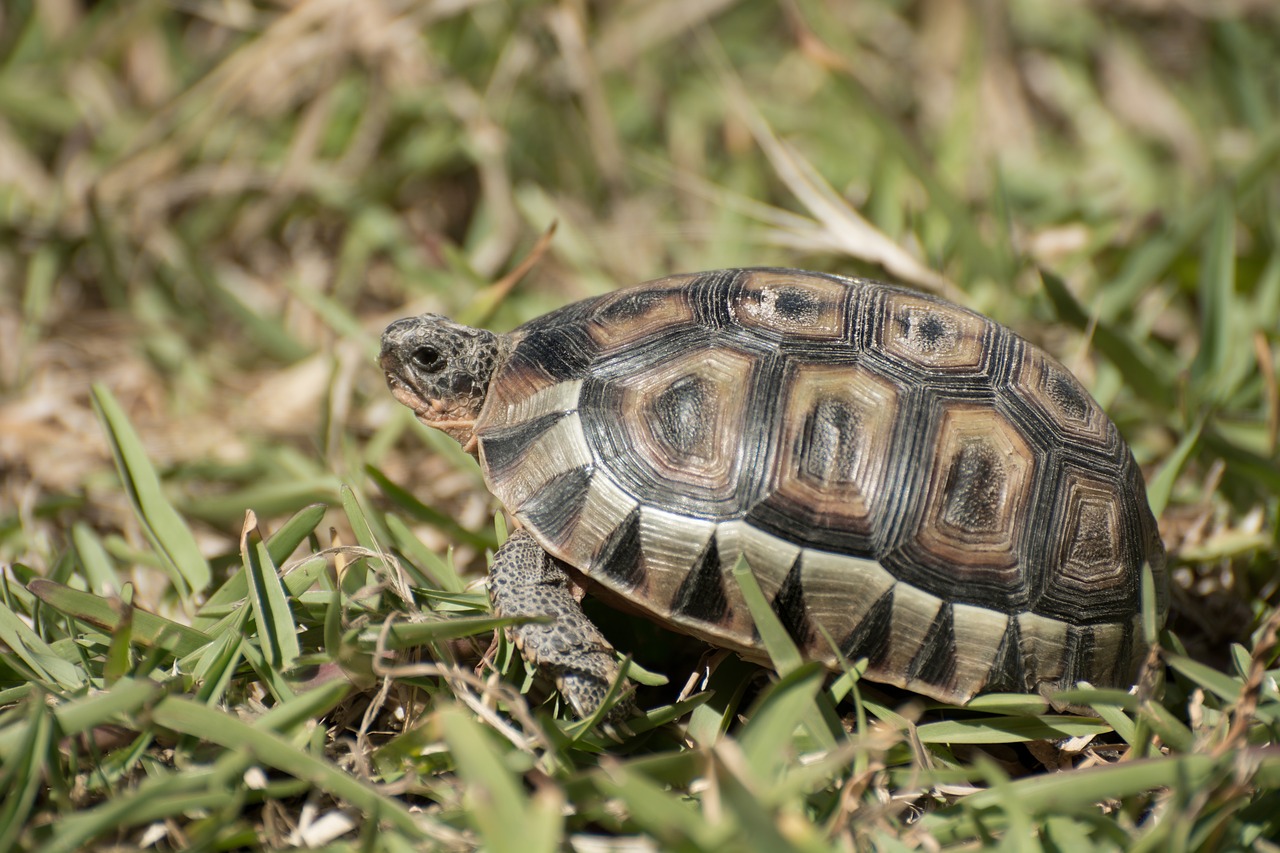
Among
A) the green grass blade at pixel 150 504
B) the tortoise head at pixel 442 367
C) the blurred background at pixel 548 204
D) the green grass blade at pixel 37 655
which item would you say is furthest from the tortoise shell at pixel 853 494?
the green grass blade at pixel 37 655

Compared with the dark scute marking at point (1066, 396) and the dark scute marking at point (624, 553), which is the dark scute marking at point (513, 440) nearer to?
the dark scute marking at point (624, 553)

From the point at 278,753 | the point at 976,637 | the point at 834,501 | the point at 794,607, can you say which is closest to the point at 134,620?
the point at 278,753

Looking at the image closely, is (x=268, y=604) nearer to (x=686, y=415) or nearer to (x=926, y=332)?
(x=686, y=415)

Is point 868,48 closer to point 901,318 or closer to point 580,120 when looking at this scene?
point 580,120

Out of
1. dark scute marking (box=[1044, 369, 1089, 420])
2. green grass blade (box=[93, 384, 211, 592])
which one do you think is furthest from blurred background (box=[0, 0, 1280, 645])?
dark scute marking (box=[1044, 369, 1089, 420])

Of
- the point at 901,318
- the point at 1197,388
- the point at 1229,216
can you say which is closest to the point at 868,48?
the point at 1229,216
